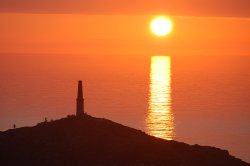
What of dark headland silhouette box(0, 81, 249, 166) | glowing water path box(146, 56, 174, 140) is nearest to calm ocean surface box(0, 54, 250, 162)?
glowing water path box(146, 56, 174, 140)

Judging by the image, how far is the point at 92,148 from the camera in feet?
99.2

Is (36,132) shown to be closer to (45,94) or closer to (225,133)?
(225,133)

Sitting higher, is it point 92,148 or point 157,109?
point 157,109

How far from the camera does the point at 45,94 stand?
157 m

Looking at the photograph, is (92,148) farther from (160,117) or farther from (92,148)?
(160,117)

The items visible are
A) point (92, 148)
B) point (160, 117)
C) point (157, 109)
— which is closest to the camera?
point (92, 148)

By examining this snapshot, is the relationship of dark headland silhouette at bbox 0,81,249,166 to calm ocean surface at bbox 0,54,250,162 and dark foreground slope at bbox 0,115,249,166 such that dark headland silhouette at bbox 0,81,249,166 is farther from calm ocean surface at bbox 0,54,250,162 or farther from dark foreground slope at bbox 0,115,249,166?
calm ocean surface at bbox 0,54,250,162

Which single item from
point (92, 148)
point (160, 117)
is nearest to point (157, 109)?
point (160, 117)

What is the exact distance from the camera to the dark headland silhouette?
28.7 meters

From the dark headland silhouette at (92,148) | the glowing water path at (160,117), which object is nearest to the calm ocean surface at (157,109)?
the glowing water path at (160,117)

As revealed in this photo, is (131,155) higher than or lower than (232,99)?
lower

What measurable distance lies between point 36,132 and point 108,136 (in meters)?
5.12

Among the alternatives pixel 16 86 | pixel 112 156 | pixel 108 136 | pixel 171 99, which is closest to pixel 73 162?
pixel 112 156

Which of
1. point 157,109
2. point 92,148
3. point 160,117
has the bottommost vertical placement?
point 92,148
